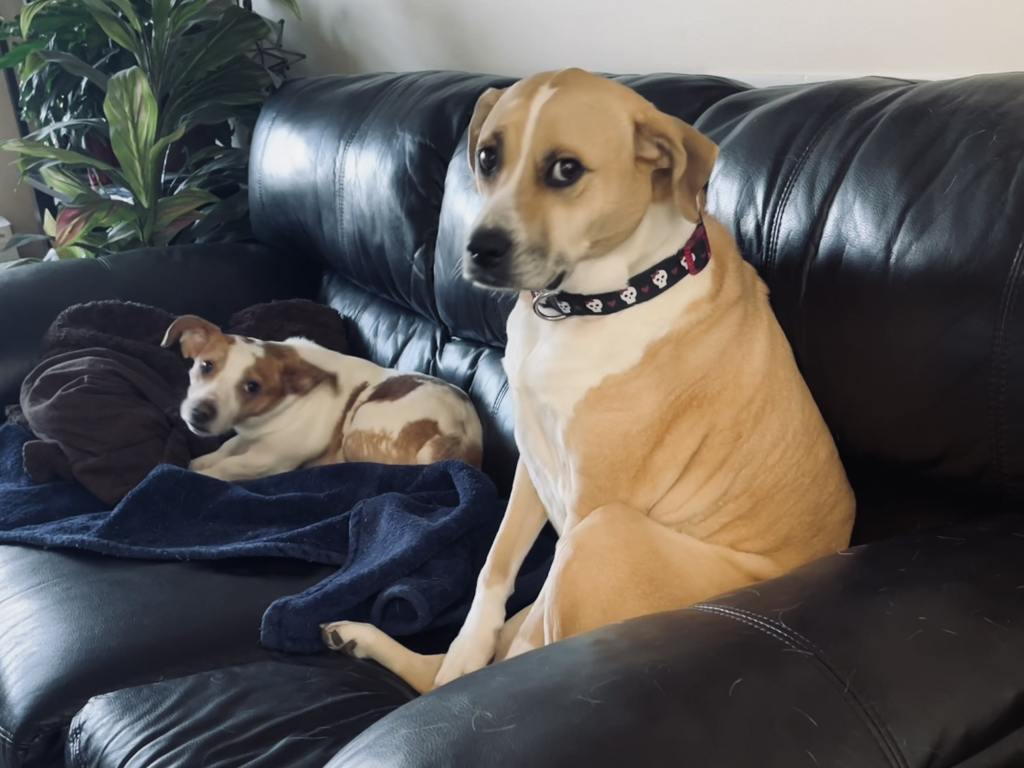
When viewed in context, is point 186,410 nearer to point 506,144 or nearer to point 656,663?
point 506,144

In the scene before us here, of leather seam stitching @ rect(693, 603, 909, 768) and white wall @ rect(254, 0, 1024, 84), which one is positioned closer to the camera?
leather seam stitching @ rect(693, 603, 909, 768)

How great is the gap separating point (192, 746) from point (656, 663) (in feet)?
2.24

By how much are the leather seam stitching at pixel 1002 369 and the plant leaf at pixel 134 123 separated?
253cm

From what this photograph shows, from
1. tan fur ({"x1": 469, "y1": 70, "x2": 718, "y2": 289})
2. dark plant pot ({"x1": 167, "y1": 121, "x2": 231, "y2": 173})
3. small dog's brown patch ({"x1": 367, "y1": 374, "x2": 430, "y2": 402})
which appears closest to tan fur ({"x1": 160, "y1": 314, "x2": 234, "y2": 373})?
small dog's brown patch ({"x1": 367, "y1": 374, "x2": 430, "y2": 402})

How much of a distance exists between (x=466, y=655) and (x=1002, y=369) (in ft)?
2.67

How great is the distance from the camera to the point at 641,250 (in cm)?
138

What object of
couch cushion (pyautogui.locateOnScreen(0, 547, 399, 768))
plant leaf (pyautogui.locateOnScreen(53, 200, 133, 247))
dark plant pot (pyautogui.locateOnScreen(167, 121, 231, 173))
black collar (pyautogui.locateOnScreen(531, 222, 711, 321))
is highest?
black collar (pyautogui.locateOnScreen(531, 222, 711, 321))

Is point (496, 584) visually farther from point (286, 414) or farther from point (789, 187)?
point (286, 414)

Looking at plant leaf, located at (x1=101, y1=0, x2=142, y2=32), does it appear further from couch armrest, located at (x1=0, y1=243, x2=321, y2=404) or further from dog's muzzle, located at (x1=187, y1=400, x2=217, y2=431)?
dog's muzzle, located at (x1=187, y1=400, x2=217, y2=431)

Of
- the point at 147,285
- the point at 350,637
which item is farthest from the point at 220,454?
the point at 350,637

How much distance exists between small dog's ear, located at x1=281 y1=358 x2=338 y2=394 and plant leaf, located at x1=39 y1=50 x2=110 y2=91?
4.46 feet

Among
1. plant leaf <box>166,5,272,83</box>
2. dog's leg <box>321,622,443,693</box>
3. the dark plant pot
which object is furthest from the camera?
the dark plant pot

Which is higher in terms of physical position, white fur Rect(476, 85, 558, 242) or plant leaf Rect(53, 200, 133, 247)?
white fur Rect(476, 85, 558, 242)

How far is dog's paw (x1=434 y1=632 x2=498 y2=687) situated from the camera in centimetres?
144
